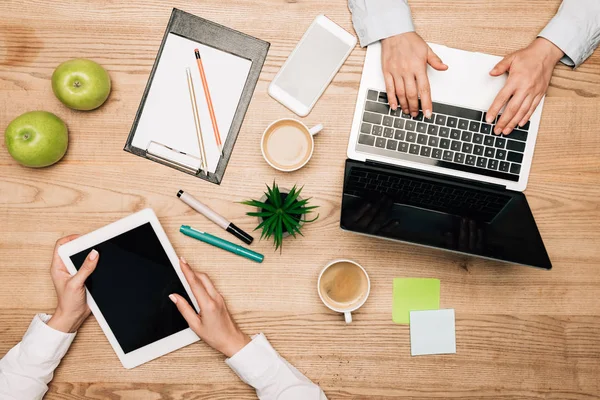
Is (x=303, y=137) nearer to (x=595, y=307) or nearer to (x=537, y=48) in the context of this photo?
(x=537, y=48)

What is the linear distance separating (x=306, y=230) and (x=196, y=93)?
374 mm

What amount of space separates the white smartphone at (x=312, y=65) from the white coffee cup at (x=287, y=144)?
0.04m

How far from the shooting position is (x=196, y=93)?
1.02m

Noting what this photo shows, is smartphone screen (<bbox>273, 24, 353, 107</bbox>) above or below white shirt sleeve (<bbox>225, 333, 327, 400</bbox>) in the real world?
above

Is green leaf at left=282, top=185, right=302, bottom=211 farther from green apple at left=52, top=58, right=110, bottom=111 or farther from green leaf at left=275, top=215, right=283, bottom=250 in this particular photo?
green apple at left=52, top=58, right=110, bottom=111

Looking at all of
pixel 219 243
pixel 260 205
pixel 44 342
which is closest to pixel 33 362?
pixel 44 342

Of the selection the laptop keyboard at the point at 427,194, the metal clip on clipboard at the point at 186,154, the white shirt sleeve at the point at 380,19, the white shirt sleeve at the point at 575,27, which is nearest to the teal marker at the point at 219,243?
the metal clip on clipboard at the point at 186,154

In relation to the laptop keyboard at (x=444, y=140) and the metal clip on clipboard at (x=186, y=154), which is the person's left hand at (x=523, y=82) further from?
the metal clip on clipboard at (x=186, y=154)

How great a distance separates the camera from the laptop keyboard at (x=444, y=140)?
988 mm

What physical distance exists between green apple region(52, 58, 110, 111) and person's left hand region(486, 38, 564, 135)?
804 mm

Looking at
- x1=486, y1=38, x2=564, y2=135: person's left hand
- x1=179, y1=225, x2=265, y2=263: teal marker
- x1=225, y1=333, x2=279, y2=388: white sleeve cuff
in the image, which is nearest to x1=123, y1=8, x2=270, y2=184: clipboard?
x1=179, y1=225, x2=265, y2=263: teal marker

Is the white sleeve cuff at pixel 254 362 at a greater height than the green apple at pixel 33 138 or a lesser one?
lesser

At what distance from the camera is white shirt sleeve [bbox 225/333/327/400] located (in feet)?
3.22

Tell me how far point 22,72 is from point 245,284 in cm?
66
